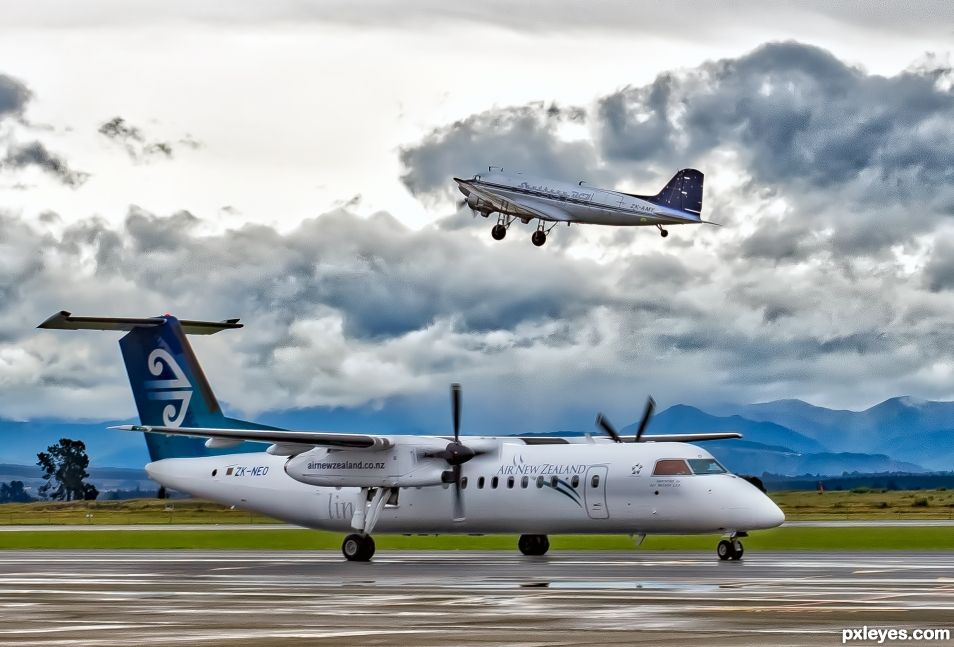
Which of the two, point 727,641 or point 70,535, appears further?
point 70,535

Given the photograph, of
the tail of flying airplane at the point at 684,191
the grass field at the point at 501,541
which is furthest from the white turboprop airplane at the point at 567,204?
the grass field at the point at 501,541

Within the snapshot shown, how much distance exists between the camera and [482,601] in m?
24.5

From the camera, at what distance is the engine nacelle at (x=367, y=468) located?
42.7 metres

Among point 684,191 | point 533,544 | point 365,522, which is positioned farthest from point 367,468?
point 684,191

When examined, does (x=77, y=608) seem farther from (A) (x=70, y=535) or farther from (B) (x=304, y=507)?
(A) (x=70, y=535)

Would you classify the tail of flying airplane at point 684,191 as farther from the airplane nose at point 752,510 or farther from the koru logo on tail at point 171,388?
the airplane nose at point 752,510

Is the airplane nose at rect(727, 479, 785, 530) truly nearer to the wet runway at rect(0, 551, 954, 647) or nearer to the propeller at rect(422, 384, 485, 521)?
the wet runway at rect(0, 551, 954, 647)

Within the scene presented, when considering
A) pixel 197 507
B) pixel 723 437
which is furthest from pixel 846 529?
pixel 197 507

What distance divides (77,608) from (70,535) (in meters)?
53.1

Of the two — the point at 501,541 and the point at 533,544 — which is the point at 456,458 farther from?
the point at 501,541

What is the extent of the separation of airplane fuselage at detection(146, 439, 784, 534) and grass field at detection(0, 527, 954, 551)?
24.2 feet

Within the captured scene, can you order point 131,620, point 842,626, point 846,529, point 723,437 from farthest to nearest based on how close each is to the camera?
1. point 846,529
2. point 723,437
3. point 131,620
4. point 842,626

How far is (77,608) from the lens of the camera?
24.0 m

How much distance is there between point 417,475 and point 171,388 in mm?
10488
